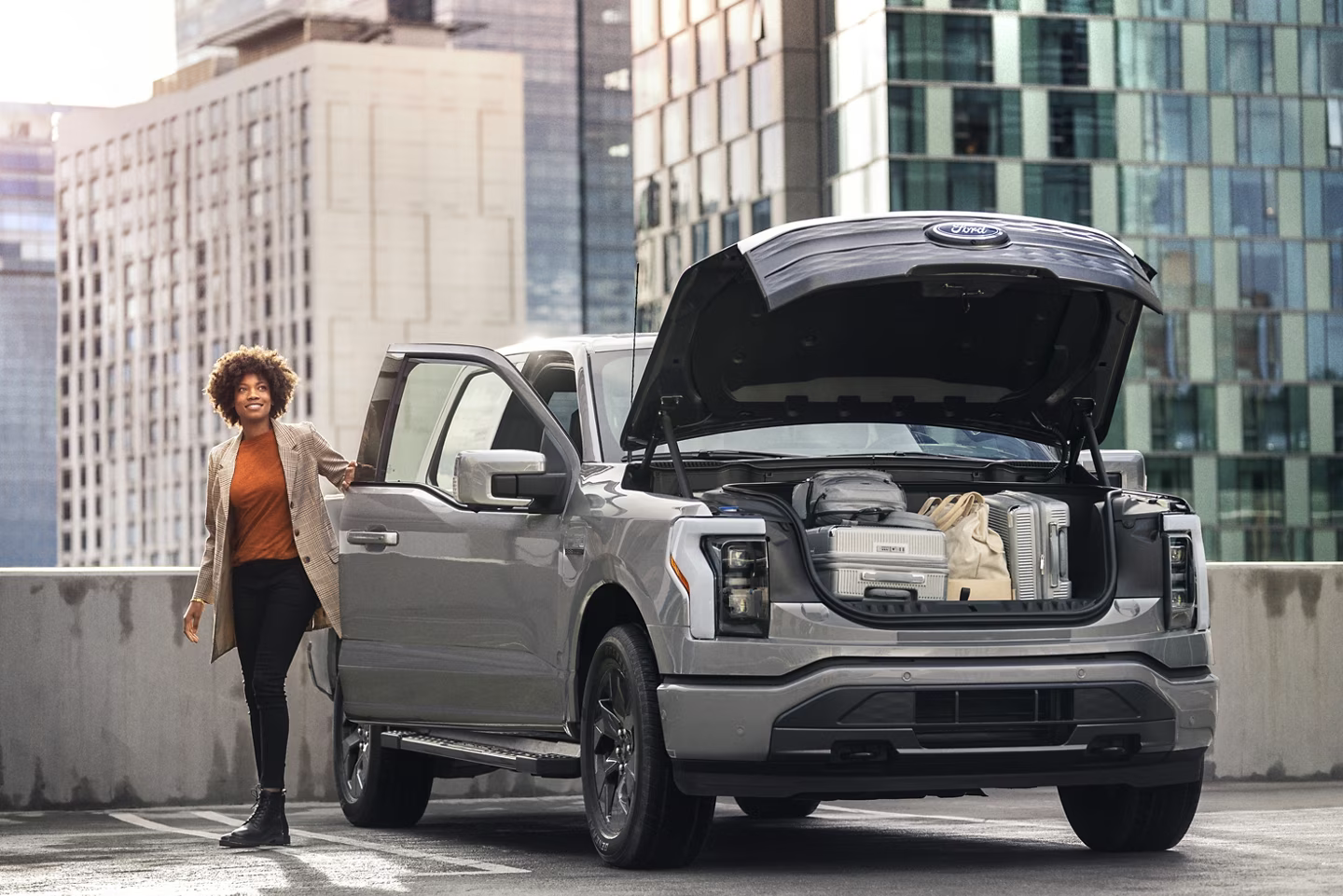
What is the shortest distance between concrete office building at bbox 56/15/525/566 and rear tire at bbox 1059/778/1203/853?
132 meters

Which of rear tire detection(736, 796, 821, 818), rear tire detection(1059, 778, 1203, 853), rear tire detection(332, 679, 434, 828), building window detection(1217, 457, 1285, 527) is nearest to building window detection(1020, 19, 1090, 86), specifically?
building window detection(1217, 457, 1285, 527)

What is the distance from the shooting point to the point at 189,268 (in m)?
155

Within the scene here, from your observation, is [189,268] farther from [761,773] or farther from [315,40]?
[761,773]

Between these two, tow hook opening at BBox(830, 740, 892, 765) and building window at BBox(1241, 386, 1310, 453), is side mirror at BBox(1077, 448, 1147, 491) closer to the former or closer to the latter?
tow hook opening at BBox(830, 740, 892, 765)

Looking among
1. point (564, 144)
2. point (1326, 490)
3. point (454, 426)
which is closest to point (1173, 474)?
point (1326, 490)

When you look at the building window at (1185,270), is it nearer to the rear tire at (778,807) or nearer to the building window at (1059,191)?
the building window at (1059,191)

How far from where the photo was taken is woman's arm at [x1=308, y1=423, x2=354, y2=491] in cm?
919

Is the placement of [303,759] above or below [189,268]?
below

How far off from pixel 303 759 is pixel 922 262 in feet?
17.5

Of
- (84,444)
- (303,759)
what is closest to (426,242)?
(84,444)

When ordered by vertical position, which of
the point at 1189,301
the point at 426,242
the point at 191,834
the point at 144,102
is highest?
the point at 144,102

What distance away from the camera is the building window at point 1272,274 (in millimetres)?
70312

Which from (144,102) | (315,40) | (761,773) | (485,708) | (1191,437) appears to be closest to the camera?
(761,773)

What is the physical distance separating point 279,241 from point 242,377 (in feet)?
466
